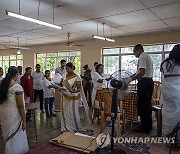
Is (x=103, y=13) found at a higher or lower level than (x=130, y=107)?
higher

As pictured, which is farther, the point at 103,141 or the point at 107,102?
the point at 107,102

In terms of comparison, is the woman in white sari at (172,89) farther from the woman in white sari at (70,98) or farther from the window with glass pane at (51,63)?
the window with glass pane at (51,63)

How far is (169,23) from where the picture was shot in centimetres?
583

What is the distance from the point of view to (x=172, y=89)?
2711 millimetres

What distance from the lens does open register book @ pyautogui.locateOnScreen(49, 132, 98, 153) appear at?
6.15 feet

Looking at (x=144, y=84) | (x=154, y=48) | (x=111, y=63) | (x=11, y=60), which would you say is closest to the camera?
(x=144, y=84)

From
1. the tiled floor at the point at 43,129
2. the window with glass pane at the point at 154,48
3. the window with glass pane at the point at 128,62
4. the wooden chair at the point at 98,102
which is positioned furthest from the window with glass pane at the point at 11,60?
the wooden chair at the point at 98,102

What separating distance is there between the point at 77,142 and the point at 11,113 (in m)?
0.95

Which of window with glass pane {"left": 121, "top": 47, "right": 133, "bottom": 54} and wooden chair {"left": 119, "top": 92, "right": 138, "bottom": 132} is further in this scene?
window with glass pane {"left": 121, "top": 47, "right": 133, "bottom": 54}

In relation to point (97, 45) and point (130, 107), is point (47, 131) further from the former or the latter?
point (97, 45)

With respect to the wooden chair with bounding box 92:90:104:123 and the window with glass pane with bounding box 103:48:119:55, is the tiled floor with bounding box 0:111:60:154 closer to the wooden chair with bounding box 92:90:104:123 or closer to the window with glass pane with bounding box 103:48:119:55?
the wooden chair with bounding box 92:90:104:123

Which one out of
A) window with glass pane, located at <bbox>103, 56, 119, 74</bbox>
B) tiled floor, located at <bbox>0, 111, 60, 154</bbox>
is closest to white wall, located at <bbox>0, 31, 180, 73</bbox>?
window with glass pane, located at <bbox>103, 56, 119, 74</bbox>

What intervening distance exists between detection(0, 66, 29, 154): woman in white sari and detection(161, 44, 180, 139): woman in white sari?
1.99 metres

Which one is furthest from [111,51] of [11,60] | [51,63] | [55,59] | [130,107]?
[11,60]
